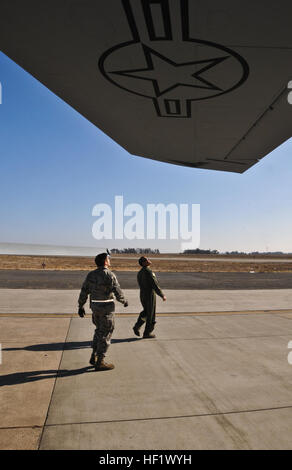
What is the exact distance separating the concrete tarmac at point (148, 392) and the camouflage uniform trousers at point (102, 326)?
353 mm

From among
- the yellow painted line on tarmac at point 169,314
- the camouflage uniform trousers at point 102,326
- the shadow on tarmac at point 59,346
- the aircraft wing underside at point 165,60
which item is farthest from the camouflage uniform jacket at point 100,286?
the yellow painted line on tarmac at point 169,314

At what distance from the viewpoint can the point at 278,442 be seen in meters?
2.78

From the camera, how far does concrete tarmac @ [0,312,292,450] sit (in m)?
2.82

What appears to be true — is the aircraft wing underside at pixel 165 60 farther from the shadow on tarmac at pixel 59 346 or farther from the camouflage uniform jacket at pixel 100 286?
the shadow on tarmac at pixel 59 346

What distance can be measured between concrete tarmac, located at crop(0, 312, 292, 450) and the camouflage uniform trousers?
1.16ft

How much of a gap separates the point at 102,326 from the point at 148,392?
123 cm

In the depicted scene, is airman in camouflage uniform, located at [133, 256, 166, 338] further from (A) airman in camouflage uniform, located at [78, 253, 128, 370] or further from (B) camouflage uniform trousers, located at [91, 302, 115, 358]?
(B) camouflage uniform trousers, located at [91, 302, 115, 358]

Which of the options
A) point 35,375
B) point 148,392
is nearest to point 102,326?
point 35,375

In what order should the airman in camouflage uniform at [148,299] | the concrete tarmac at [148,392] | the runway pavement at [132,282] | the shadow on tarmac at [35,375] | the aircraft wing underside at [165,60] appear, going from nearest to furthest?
1. the concrete tarmac at [148,392]
2. the aircraft wing underside at [165,60]
3. the shadow on tarmac at [35,375]
4. the airman in camouflage uniform at [148,299]
5. the runway pavement at [132,282]

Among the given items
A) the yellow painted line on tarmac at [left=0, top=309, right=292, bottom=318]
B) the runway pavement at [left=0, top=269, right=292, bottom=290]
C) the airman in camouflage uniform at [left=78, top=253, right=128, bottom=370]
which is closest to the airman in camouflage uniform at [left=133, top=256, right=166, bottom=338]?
the airman in camouflage uniform at [left=78, top=253, right=128, bottom=370]

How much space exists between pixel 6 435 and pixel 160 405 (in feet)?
5.28

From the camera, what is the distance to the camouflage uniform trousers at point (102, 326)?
177 inches

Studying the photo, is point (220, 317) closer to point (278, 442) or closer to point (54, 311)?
point (54, 311)

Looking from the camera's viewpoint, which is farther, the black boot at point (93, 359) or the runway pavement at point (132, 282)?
the runway pavement at point (132, 282)
